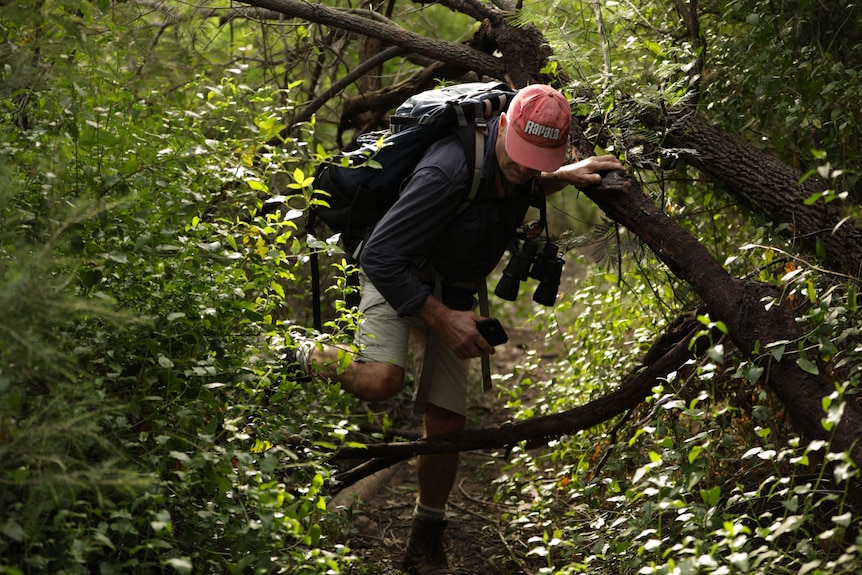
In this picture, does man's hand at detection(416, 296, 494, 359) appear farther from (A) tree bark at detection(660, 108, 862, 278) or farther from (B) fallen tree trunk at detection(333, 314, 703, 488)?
(A) tree bark at detection(660, 108, 862, 278)

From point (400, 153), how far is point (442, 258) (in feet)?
1.72

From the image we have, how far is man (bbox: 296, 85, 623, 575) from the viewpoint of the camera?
12.6 feet

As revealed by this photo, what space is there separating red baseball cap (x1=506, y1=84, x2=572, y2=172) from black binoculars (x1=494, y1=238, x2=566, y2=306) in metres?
0.45

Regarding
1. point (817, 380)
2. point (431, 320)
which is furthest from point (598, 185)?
point (817, 380)

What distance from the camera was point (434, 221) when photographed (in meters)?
3.90

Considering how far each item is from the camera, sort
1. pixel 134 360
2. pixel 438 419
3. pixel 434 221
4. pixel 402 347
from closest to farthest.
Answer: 1. pixel 134 360
2. pixel 434 221
3. pixel 402 347
4. pixel 438 419

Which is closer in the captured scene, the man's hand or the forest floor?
the man's hand

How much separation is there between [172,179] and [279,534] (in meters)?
1.46

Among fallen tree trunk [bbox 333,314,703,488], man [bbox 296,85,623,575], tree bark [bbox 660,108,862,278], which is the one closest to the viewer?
tree bark [bbox 660,108,862,278]

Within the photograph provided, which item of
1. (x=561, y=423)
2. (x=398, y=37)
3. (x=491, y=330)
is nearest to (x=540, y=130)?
(x=491, y=330)

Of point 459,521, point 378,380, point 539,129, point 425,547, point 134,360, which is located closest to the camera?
point 134,360

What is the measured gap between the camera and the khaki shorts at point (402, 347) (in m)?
4.14

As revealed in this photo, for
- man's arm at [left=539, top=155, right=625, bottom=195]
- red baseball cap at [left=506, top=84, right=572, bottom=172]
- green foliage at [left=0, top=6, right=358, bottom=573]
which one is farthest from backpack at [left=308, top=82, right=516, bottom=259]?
green foliage at [left=0, top=6, right=358, bottom=573]

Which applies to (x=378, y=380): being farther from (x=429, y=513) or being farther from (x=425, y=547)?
(x=425, y=547)
